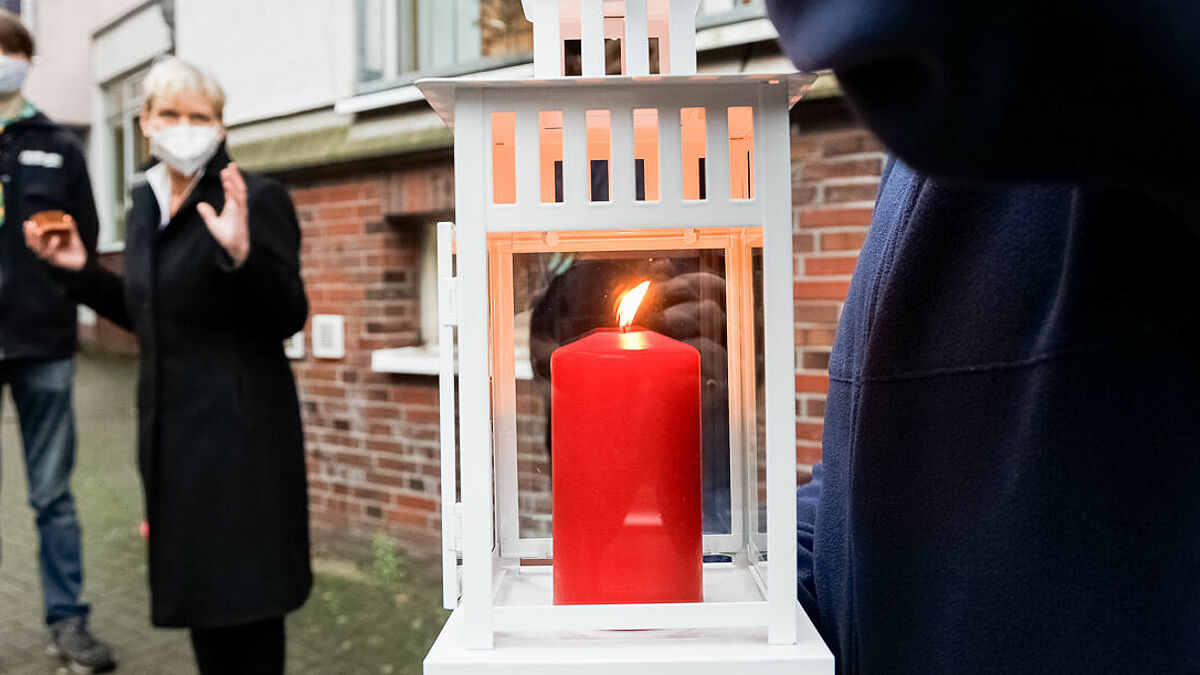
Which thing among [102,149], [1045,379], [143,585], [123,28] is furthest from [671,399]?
[102,149]

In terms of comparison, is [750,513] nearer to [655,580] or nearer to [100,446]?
[655,580]

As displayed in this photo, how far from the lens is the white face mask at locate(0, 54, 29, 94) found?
3.22 metres

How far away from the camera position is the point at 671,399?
0.54 metres

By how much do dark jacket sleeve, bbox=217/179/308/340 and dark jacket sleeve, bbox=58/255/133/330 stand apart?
0.54m

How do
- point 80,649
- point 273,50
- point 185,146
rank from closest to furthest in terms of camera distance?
point 185,146
point 80,649
point 273,50

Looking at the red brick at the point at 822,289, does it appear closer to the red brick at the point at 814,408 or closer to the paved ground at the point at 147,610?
the red brick at the point at 814,408

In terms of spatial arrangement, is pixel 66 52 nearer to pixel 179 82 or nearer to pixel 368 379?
pixel 368 379

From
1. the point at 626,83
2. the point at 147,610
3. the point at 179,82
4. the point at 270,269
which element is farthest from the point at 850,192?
the point at 147,610

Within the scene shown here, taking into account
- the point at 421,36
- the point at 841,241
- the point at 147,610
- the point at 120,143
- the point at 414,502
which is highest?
the point at 120,143

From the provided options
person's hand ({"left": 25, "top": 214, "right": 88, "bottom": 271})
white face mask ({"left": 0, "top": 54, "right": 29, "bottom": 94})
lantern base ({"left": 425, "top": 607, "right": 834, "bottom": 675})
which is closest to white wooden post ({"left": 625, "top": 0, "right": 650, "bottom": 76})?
lantern base ({"left": 425, "top": 607, "right": 834, "bottom": 675})

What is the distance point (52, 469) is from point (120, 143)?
4049 millimetres

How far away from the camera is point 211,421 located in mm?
2285

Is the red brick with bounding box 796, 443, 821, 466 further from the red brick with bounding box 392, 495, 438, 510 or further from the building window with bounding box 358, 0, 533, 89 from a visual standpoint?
the building window with bounding box 358, 0, 533, 89

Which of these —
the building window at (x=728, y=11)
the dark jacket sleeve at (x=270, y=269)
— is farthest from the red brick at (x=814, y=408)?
the dark jacket sleeve at (x=270, y=269)
